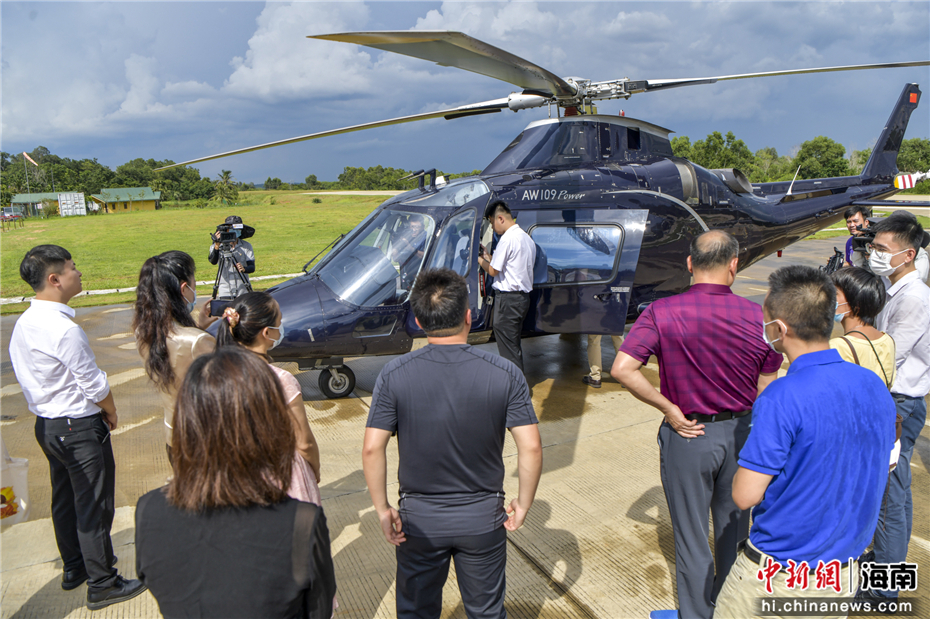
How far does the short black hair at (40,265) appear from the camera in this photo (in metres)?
2.92

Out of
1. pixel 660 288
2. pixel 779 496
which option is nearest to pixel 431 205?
pixel 660 288

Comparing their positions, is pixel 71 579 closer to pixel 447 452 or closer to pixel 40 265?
pixel 40 265

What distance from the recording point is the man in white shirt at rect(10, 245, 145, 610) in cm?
287

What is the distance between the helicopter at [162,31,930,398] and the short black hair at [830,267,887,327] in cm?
322

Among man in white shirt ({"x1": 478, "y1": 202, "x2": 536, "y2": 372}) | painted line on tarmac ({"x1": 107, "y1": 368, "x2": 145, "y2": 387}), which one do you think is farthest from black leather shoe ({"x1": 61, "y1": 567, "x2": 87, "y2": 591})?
painted line on tarmac ({"x1": 107, "y1": 368, "x2": 145, "y2": 387})

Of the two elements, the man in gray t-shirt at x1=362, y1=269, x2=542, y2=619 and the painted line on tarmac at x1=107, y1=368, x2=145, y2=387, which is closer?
the man in gray t-shirt at x1=362, y1=269, x2=542, y2=619

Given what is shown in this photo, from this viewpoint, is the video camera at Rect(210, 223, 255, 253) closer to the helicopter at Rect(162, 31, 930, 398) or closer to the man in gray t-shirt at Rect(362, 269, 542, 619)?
the helicopter at Rect(162, 31, 930, 398)

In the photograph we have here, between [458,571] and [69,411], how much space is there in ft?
6.99

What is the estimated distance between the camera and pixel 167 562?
4.73 ft

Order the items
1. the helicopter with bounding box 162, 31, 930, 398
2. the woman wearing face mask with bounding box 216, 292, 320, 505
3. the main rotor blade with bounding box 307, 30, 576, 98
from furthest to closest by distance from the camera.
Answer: the helicopter with bounding box 162, 31, 930, 398, the main rotor blade with bounding box 307, 30, 576, 98, the woman wearing face mask with bounding box 216, 292, 320, 505

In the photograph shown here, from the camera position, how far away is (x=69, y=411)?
115 inches

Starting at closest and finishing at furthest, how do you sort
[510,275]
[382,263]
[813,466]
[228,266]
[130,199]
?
1. [813,466]
2. [510,275]
3. [382,263]
4. [228,266]
5. [130,199]

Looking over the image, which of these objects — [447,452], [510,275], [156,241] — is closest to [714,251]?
[447,452]

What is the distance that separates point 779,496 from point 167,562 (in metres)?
1.82
